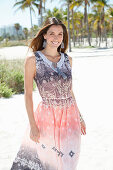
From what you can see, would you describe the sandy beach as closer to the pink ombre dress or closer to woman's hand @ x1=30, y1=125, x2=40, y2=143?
the pink ombre dress

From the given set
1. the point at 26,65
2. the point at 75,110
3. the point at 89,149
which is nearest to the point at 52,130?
the point at 75,110

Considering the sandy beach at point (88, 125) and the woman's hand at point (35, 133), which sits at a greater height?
the woman's hand at point (35, 133)

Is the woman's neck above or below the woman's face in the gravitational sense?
below

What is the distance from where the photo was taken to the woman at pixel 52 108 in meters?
1.84

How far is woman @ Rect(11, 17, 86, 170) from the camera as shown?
184cm

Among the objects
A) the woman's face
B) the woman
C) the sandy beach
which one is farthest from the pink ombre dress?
the sandy beach

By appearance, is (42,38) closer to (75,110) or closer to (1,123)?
(75,110)

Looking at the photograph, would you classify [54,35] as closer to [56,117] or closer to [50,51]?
[50,51]

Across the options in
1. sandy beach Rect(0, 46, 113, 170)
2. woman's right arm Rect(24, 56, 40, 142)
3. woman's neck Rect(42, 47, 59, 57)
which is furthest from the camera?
sandy beach Rect(0, 46, 113, 170)

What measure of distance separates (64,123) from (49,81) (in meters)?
0.36

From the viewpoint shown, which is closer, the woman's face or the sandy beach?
the woman's face

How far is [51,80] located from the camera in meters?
1.84

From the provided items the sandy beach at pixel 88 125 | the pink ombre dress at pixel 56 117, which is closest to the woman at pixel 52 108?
the pink ombre dress at pixel 56 117

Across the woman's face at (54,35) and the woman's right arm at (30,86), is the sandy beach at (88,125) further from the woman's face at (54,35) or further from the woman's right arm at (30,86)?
the woman's face at (54,35)
